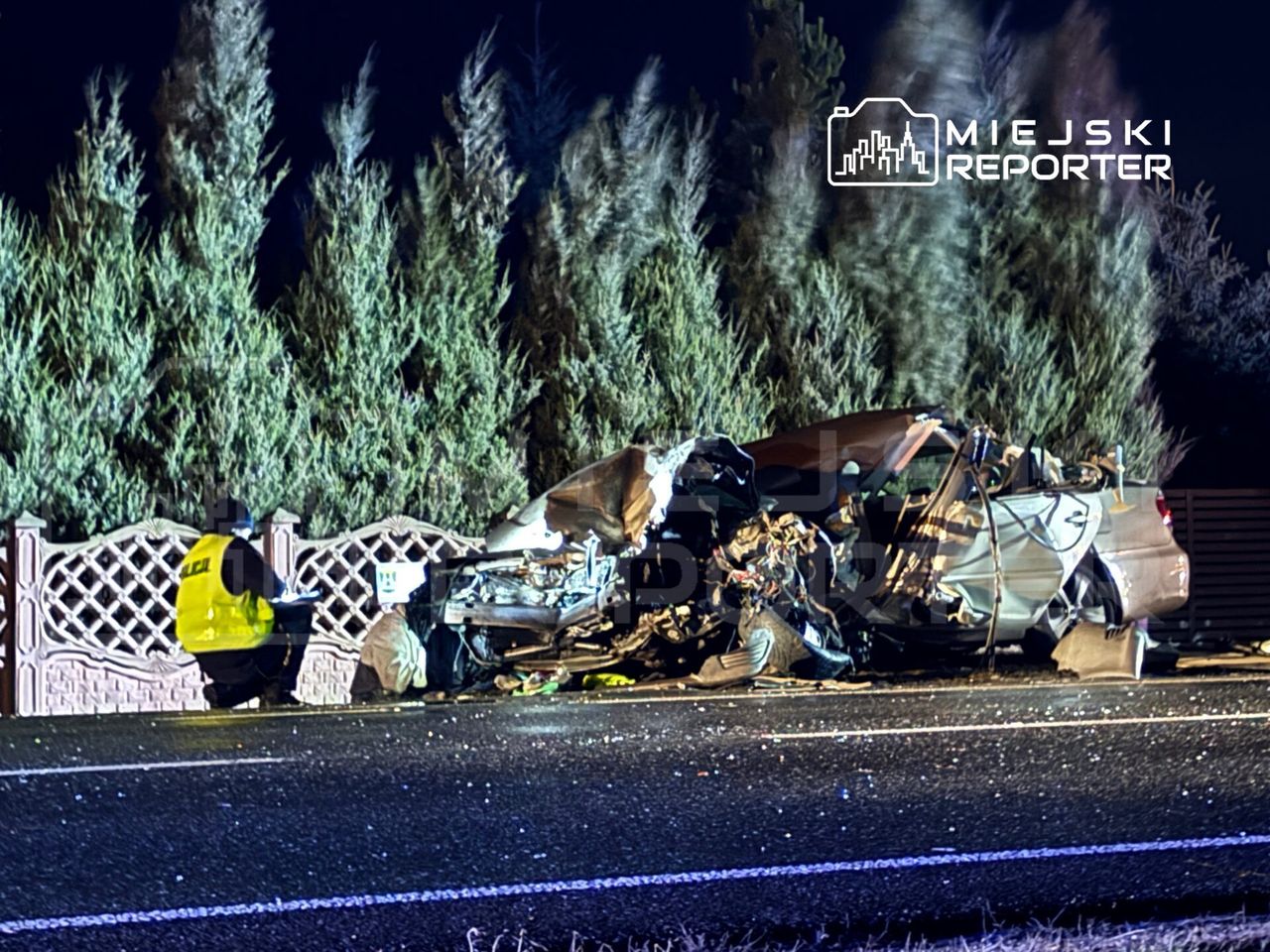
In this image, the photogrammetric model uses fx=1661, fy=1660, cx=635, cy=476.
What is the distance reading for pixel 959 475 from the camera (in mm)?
9898

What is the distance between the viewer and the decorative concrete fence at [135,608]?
11.2 metres

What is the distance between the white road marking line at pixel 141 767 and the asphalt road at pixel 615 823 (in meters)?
0.03

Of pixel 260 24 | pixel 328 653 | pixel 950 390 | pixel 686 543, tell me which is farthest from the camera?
pixel 950 390

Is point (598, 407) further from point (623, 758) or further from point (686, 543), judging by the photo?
point (623, 758)

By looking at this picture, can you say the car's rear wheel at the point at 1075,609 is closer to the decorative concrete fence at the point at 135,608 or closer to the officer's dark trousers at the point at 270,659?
the decorative concrete fence at the point at 135,608

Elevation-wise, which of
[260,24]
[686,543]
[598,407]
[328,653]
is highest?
[260,24]

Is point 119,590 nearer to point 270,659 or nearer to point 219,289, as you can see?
point 270,659

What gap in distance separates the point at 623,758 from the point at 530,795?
0.90 m

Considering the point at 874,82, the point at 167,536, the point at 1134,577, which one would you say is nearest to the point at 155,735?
the point at 167,536

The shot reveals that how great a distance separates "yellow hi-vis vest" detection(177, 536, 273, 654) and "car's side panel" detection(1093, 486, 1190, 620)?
5112 mm

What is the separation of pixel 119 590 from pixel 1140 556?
684 centimetres

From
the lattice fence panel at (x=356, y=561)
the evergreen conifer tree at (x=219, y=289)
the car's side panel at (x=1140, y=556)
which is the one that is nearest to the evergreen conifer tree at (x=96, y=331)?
the evergreen conifer tree at (x=219, y=289)

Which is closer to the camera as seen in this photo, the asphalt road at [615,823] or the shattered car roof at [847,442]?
the asphalt road at [615,823]

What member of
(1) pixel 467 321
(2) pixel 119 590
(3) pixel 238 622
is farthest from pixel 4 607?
(1) pixel 467 321
